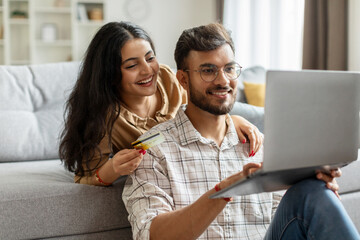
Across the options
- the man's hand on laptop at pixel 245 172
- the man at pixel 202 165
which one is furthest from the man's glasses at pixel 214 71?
the man's hand on laptop at pixel 245 172

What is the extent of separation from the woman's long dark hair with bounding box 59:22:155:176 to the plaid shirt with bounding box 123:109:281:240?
8.9 inches

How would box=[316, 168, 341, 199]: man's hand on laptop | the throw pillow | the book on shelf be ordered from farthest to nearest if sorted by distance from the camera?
the book on shelf, the throw pillow, box=[316, 168, 341, 199]: man's hand on laptop

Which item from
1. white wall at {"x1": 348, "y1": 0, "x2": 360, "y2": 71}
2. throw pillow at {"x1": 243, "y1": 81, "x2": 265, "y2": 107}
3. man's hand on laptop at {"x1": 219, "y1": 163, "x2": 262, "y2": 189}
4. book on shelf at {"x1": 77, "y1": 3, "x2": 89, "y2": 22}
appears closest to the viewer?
man's hand on laptop at {"x1": 219, "y1": 163, "x2": 262, "y2": 189}

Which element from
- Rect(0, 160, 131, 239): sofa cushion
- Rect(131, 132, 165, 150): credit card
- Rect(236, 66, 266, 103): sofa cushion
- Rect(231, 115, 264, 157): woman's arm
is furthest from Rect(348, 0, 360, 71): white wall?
Rect(131, 132, 165, 150): credit card

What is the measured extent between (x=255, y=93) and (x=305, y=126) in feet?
5.27

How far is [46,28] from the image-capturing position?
5.29 m

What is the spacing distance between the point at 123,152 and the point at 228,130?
347 mm

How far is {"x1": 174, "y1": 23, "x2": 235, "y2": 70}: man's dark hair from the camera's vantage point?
54.1 inches

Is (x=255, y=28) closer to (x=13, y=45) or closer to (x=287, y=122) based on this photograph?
(x=13, y=45)

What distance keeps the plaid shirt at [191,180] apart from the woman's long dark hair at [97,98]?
226mm

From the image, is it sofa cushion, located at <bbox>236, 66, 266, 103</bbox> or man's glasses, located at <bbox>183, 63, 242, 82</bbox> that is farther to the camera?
sofa cushion, located at <bbox>236, 66, 266, 103</bbox>

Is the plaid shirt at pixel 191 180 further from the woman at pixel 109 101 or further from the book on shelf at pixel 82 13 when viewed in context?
the book on shelf at pixel 82 13

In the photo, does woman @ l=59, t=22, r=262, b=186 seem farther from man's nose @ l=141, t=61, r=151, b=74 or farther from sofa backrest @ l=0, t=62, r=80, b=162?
sofa backrest @ l=0, t=62, r=80, b=162

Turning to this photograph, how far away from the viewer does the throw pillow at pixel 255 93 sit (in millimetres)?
2525
